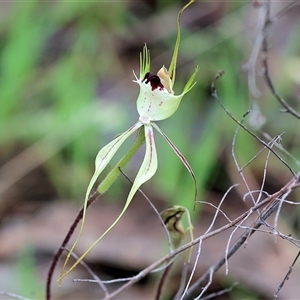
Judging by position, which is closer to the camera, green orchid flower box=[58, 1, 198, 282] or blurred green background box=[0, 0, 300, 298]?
green orchid flower box=[58, 1, 198, 282]

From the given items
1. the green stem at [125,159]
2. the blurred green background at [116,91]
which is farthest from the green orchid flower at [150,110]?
the blurred green background at [116,91]

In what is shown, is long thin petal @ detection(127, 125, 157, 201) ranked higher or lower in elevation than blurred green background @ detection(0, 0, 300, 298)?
lower

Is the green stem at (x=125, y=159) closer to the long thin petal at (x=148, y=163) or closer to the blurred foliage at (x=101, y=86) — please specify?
the long thin petal at (x=148, y=163)

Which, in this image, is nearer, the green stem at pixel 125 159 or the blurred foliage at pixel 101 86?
the green stem at pixel 125 159

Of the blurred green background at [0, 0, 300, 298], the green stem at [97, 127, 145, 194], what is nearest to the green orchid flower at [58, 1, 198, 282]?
the green stem at [97, 127, 145, 194]

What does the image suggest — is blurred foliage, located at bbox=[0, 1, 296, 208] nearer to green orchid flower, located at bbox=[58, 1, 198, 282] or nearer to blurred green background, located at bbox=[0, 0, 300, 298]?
blurred green background, located at bbox=[0, 0, 300, 298]

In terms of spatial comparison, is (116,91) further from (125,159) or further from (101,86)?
(125,159)

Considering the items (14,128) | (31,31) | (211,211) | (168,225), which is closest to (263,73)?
(168,225)

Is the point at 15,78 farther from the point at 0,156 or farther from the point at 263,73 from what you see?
the point at 263,73
